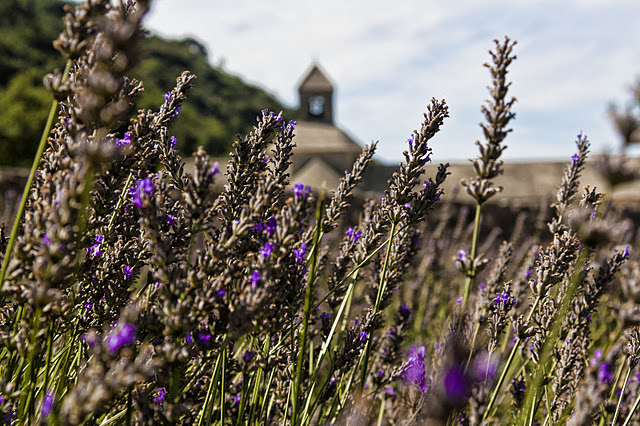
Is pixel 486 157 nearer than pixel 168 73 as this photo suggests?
Yes

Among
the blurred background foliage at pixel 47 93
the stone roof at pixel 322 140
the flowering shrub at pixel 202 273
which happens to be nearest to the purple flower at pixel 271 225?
the flowering shrub at pixel 202 273

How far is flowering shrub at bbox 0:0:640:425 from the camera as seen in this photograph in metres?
0.93

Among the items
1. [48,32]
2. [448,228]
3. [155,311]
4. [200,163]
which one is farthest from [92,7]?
[48,32]

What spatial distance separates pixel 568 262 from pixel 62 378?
1.36m

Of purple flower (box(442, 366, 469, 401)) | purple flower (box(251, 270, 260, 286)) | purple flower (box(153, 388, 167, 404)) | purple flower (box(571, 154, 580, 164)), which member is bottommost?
purple flower (box(153, 388, 167, 404))

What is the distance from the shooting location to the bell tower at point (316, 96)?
3444 centimetres

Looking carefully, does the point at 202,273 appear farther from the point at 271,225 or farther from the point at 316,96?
the point at 316,96

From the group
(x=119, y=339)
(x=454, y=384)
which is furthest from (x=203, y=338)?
(x=454, y=384)

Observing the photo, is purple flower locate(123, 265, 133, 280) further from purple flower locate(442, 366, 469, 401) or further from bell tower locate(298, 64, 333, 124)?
bell tower locate(298, 64, 333, 124)

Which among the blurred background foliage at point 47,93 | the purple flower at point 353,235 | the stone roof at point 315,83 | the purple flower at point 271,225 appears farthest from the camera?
the stone roof at point 315,83

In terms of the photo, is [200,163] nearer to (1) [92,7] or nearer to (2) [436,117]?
(1) [92,7]

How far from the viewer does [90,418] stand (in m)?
1.21

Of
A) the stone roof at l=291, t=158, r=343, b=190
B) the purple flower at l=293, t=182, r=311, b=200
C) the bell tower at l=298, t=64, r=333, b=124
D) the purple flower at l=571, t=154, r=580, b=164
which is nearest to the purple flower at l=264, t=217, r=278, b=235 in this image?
the purple flower at l=293, t=182, r=311, b=200

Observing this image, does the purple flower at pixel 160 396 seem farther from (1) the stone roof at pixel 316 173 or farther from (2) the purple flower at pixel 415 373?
(1) the stone roof at pixel 316 173
